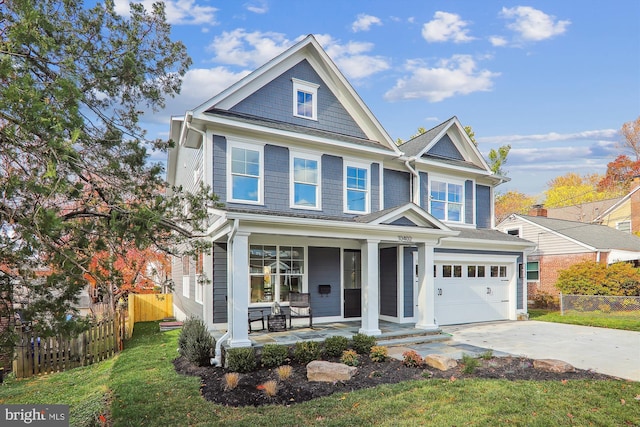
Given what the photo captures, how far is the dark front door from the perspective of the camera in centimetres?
1230

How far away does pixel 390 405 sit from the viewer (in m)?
5.58

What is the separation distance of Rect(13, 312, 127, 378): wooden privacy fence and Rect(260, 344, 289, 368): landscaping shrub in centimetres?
452

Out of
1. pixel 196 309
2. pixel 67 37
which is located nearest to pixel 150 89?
pixel 67 37

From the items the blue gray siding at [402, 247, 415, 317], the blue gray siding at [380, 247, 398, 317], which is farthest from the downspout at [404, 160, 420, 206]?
the blue gray siding at [380, 247, 398, 317]

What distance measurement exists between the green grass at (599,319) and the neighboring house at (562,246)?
347cm

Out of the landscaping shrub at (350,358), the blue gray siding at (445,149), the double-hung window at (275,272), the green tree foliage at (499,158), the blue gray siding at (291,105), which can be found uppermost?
the green tree foliage at (499,158)

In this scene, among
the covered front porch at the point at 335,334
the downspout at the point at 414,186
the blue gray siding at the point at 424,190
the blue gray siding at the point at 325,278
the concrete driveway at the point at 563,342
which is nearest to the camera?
the concrete driveway at the point at 563,342

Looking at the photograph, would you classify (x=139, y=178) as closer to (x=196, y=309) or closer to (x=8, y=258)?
(x=8, y=258)

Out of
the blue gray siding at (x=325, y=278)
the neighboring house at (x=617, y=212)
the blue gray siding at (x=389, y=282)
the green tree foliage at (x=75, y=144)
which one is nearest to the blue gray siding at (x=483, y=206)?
the blue gray siding at (x=389, y=282)

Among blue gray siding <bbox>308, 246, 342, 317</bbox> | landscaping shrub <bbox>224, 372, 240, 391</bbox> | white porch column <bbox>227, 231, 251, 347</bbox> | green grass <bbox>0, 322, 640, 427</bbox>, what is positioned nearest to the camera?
green grass <bbox>0, 322, 640, 427</bbox>

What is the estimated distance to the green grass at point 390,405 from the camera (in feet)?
16.8

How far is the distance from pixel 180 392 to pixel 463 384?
477cm

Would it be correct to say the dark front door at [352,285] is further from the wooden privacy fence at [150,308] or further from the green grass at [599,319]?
the wooden privacy fence at [150,308]

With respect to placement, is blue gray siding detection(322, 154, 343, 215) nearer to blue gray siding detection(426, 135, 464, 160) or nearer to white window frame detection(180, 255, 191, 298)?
blue gray siding detection(426, 135, 464, 160)
